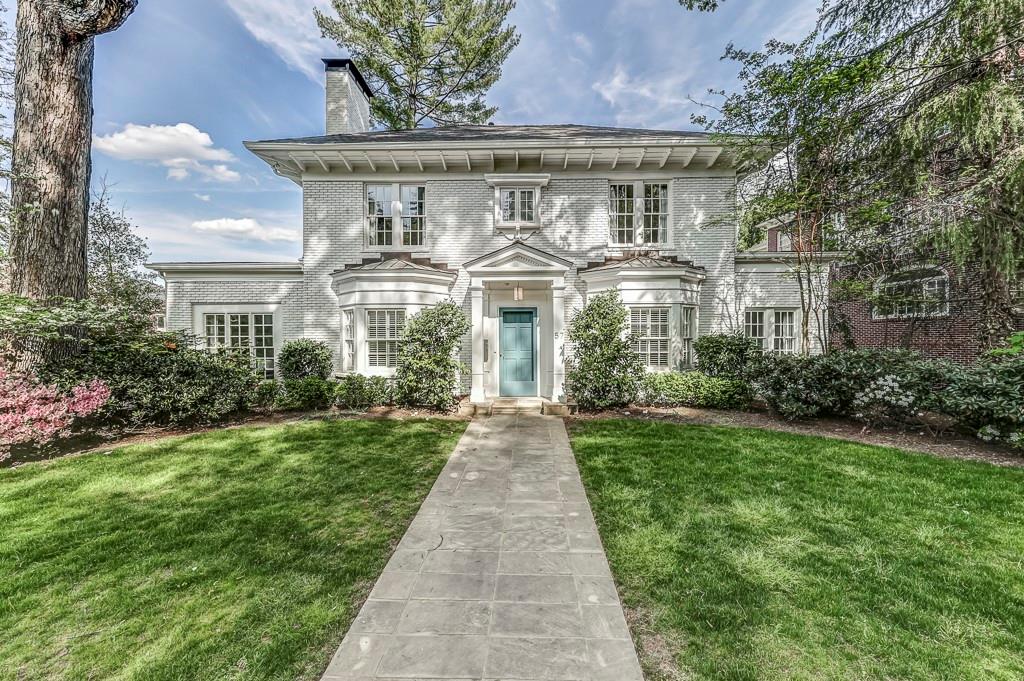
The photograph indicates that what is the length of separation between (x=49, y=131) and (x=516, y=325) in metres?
8.86

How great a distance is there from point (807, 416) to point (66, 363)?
1278 cm

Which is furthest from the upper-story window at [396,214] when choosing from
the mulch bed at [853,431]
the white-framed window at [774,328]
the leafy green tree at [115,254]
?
the white-framed window at [774,328]

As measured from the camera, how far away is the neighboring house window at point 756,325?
9.86 meters

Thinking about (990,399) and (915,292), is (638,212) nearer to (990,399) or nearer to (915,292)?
(915,292)

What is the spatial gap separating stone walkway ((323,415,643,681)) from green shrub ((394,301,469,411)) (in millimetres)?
3720

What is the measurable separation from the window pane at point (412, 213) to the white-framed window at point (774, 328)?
863cm

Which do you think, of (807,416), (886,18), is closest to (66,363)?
(807,416)

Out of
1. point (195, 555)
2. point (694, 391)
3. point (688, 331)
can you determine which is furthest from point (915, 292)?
point (195, 555)

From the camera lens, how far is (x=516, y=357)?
938cm

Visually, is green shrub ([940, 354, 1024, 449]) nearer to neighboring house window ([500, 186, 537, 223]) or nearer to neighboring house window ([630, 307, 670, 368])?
neighboring house window ([630, 307, 670, 368])

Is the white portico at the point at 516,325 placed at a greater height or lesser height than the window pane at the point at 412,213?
lesser

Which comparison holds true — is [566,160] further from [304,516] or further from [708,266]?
[304,516]

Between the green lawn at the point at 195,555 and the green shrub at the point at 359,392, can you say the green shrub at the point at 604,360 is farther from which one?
the green shrub at the point at 359,392

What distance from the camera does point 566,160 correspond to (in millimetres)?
9242
